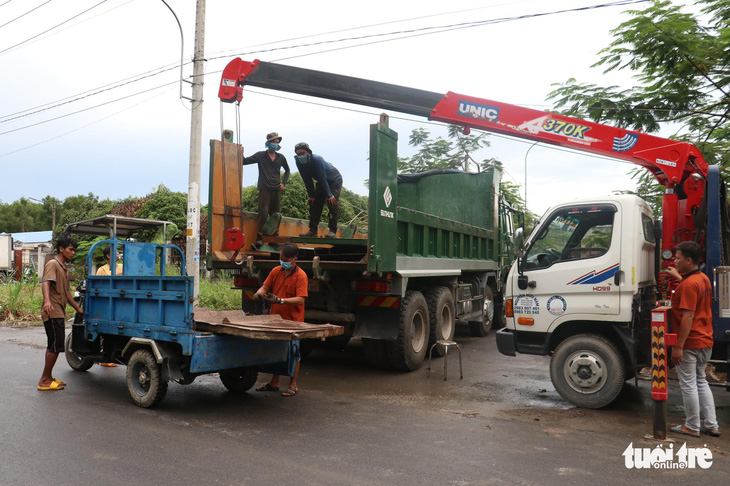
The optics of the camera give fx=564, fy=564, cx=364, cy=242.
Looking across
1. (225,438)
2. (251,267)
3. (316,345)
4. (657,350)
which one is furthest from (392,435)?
(316,345)

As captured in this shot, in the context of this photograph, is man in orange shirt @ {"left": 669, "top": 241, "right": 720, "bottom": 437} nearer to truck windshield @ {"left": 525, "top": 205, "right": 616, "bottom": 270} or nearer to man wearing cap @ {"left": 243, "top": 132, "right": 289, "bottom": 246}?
truck windshield @ {"left": 525, "top": 205, "right": 616, "bottom": 270}

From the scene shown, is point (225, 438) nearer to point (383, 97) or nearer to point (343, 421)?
point (343, 421)

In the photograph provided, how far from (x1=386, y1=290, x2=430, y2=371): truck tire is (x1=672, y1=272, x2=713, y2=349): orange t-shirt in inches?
127

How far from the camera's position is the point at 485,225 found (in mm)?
11219

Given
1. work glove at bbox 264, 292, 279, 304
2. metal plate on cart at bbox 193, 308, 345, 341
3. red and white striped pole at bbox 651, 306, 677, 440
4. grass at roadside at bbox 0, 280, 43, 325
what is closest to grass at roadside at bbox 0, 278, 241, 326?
grass at roadside at bbox 0, 280, 43, 325

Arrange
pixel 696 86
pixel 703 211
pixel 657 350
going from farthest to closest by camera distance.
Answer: pixel 696 86, pixel 703 211, pixel 657 350

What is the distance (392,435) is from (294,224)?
4.69m

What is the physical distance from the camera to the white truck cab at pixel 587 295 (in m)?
5.66

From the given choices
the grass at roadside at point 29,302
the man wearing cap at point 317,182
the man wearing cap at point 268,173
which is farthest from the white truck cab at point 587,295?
the grass at roadside at point 29,302

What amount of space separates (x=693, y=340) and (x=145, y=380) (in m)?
5.02

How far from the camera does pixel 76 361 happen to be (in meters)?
7.24

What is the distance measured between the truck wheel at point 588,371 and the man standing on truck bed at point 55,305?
5302 millimetres

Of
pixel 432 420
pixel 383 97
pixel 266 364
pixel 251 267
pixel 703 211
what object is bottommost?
pixel 432 420

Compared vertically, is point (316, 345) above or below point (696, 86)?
below
